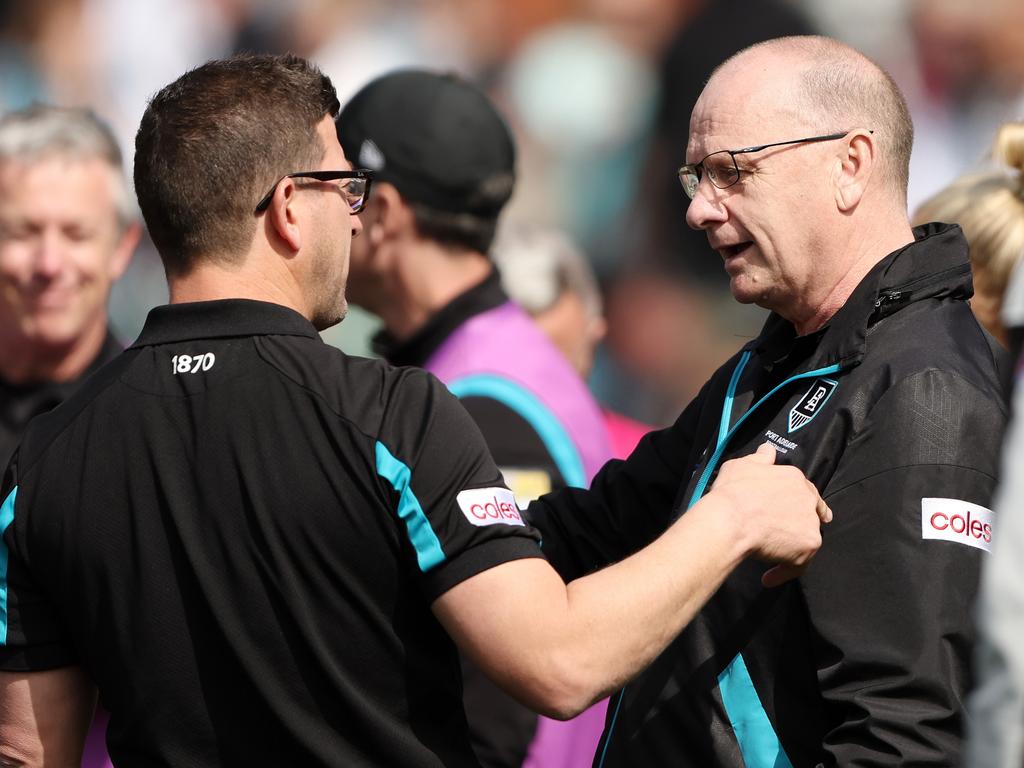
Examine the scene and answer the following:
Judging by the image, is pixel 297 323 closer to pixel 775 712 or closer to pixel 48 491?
pixel 48 491

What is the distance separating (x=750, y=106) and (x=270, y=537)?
119 cm

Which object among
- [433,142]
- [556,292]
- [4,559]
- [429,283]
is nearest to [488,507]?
[4,559]

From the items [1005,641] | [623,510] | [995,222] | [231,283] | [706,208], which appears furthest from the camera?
[995,222]

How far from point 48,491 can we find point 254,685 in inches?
18.1

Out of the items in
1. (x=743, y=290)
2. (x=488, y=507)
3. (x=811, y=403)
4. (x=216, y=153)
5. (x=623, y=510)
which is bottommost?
(x=623, y=510)

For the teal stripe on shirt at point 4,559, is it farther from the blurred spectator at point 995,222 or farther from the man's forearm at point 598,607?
the blurred spectator at point 995,222

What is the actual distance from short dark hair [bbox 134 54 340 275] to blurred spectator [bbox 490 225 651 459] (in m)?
2.88

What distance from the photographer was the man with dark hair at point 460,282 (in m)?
3.48

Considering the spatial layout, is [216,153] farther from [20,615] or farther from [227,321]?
[20,615]

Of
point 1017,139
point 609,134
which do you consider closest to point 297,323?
point 1017,139

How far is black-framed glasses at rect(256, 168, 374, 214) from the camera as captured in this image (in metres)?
2.20

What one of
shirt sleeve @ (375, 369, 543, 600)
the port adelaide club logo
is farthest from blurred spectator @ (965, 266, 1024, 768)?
the port adelaide club logo

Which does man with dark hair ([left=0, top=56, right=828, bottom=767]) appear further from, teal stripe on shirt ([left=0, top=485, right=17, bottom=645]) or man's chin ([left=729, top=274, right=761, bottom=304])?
man's chin ([left=729, top=274, right=761, bottom=304])

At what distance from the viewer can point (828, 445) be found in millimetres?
2227
